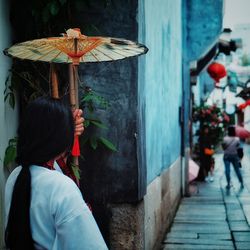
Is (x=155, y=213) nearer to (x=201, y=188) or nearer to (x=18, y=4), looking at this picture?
(x=18, y=4)

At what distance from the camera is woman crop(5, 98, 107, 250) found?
7.12 feet

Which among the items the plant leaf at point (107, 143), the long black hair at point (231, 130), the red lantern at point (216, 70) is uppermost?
the plant leaf at point (107, 143)

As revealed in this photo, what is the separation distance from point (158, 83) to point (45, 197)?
196 inches

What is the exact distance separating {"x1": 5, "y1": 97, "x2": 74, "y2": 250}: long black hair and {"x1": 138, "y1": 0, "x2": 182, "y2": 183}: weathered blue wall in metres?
2.67

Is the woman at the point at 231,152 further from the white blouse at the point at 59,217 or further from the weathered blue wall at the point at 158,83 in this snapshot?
the white blouse at the point at 59,217

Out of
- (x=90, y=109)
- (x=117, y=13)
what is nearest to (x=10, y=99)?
(x=90, y=109)

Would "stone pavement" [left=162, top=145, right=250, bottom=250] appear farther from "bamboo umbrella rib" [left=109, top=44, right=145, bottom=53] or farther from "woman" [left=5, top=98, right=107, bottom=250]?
"woman" [left=5, top=98, right=107, bottom=250]

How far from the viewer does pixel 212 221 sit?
9.23 metres

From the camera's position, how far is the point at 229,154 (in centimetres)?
1450

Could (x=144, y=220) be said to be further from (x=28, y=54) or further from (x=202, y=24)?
(x=202, y=24)

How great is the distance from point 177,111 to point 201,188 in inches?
173

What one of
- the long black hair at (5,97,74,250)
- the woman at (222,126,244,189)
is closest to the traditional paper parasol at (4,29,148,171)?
the long black hair at (5,97,74,250)

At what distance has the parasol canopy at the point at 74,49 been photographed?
139 inches

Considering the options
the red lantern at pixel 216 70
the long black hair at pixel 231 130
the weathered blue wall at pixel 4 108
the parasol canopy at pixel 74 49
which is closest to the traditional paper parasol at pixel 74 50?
the parasol canopy at pixel 74 49
